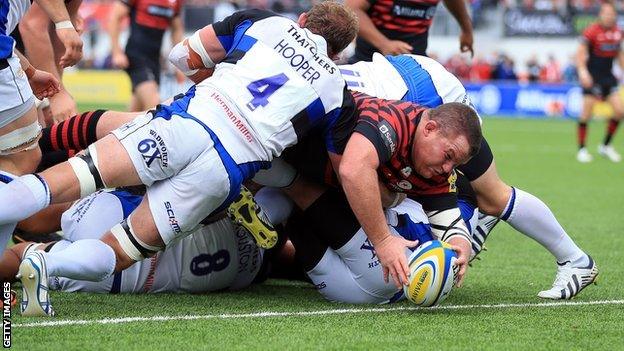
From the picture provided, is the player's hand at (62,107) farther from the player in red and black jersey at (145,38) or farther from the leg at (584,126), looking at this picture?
the leg at (584,126)

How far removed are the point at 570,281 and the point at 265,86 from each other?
1955 mm

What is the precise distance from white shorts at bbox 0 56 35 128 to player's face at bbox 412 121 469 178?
1837 mm

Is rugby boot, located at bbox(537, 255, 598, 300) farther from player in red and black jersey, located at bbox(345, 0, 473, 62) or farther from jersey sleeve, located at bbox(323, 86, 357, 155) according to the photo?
player in red and black jersey, located at bbox(345, 0, 473, 62)

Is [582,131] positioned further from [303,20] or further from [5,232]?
[5,232]

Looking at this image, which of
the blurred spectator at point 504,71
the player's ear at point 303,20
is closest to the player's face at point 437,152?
the player's ear at point 303,20

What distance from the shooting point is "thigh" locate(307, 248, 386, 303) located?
17.3ft

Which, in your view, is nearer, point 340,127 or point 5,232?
point 5,232

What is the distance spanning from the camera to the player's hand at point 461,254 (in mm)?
4964

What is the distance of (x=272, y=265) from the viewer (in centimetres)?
611

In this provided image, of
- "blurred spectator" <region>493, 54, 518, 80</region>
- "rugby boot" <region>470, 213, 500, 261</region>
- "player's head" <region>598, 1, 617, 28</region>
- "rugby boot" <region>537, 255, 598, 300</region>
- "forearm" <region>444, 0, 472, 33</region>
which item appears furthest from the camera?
"blurred spectator" <region>493, 54, 518, 80</region>

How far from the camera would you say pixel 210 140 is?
4871 mm

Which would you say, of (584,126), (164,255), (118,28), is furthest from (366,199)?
(584,126)

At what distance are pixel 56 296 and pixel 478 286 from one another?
237 cm

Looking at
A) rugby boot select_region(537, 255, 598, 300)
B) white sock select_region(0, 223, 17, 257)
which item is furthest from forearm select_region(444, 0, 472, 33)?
white sock select_region(0, 223, 17, 257)
